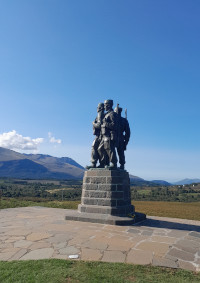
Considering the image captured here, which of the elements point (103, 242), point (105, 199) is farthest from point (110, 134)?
point (103, 242)

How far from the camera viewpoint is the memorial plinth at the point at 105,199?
8.78 meters

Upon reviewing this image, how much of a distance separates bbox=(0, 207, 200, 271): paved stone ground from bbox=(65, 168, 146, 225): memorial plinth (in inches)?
19.5

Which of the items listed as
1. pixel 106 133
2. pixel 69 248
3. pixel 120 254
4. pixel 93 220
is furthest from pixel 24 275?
pixel 106 133

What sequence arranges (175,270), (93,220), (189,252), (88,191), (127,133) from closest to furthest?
(175,270) → (189,252) → (93,220) → (88,191) → (127,133)

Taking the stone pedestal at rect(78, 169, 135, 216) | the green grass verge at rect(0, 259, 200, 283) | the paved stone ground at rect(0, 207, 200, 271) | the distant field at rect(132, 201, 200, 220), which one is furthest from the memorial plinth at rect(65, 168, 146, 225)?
the green grass verge at rect(0, 259, 200, 283)

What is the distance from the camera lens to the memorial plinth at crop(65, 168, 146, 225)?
8778mm

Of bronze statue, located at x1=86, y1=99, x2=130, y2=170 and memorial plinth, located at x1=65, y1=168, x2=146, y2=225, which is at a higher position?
bronze statue, located at x1=86, y1=99, x2=130, y2=170

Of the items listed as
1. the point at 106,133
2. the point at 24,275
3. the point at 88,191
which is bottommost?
the point at 24,275

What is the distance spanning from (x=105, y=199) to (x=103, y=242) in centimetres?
313

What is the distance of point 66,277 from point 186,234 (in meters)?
4.54

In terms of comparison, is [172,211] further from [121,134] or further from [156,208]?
[121,134]

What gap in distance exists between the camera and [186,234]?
7250 millimetres

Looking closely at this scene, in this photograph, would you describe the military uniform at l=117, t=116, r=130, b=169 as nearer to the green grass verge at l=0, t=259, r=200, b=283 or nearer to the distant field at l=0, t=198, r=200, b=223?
the distant field at l=0, t=198, r=200, b=223

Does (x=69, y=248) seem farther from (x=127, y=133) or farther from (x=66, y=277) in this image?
(x=127, y=133)
